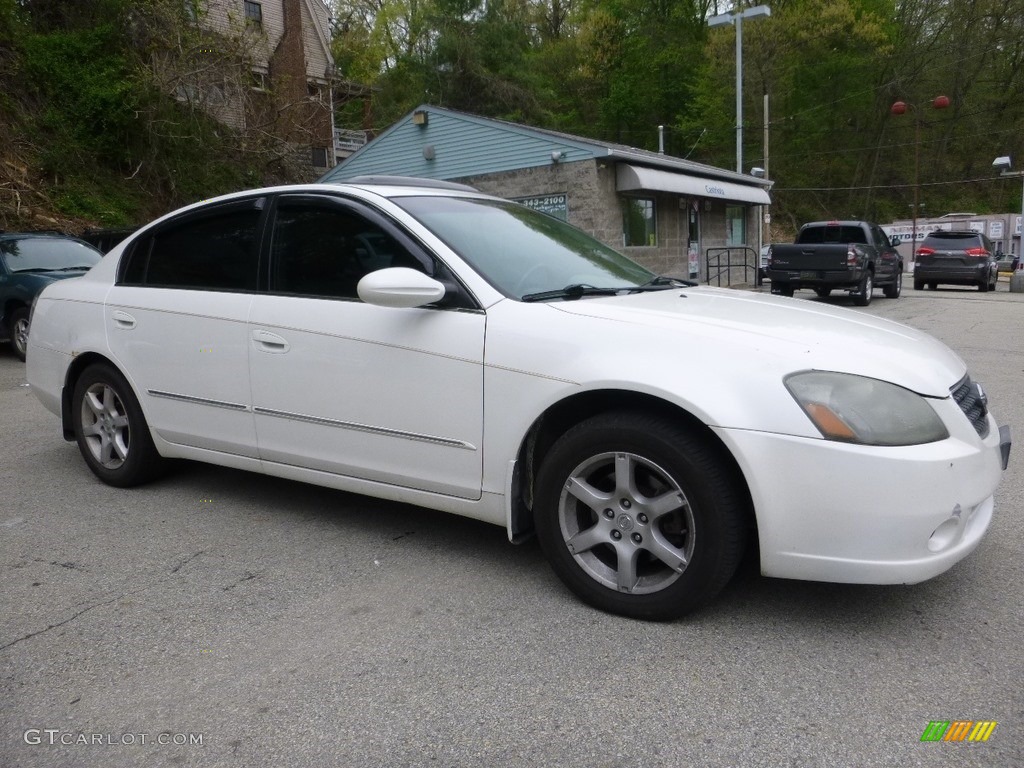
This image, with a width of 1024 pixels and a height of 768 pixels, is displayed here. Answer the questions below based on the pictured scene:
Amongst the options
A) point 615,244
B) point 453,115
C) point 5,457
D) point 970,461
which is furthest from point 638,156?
point 970,461

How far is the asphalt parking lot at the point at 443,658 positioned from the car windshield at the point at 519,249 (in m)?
1.20

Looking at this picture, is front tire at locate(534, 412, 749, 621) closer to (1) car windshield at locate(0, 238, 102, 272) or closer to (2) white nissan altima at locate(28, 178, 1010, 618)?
(2) white nissan altima at locate(28, 178, 1010, 618)

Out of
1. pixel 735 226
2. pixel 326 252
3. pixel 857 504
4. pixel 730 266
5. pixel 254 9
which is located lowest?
pixel 857 504

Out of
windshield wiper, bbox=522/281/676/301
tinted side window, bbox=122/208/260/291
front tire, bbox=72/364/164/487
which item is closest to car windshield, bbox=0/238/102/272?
front tire, bbox=72/364/164/487

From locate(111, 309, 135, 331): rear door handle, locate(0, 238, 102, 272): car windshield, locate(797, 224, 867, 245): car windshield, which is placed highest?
locate(797, 224, 867, 245): car windshield

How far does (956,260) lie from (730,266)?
5.67m

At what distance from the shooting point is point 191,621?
320 centimetres

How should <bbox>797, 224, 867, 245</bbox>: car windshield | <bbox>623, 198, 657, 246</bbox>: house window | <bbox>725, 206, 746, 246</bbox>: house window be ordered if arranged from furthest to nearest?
1. <bbox>725, 206, 746, 246</bbox>: house window
2. <bbox>623, 198, 657, 246</bbox>: house window
3. <bbox>797, 224, 867, 245</bbox>: car windshield

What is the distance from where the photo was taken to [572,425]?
339cm

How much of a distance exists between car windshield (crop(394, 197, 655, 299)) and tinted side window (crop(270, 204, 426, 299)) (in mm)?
201

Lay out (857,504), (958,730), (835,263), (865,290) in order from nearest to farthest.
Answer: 1. (958,730)
2. (857,504)
3. (835,263)
4. (865,290)

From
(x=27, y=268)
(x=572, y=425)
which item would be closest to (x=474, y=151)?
(x=27, y=268)

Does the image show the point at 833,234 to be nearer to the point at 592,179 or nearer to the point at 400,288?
the point at 592,179

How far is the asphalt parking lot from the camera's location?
2.41 m
